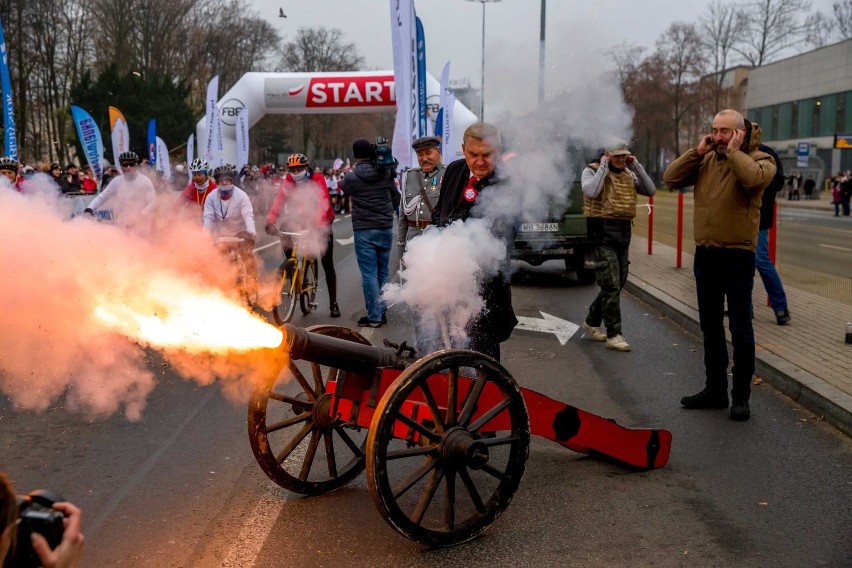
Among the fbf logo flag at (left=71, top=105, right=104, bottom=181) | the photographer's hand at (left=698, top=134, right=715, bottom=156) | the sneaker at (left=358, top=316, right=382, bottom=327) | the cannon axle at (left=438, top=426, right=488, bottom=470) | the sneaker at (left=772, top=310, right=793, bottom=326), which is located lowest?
the sneaker at (left=358, top=316, right=382, bottom=327)

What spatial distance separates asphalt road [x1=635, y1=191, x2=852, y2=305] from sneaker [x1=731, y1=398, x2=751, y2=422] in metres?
6.07

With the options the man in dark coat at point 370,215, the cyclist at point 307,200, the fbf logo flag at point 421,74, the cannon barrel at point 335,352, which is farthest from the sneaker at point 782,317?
the fbf logo flag at point 421,74

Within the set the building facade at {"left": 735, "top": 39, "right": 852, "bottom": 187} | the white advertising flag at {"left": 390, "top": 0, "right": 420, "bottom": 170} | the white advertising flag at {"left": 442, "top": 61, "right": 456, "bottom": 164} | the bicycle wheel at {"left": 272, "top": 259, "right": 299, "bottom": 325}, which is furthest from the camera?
the building facade at {"left": 735, "top": 39, "right": 852, "bottom": 187}

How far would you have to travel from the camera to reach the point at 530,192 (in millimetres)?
5195

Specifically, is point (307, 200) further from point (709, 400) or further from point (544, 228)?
point (709, 400)

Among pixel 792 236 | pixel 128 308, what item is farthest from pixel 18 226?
pixel 792 236

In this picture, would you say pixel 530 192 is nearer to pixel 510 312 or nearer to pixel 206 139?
pixel 510 312

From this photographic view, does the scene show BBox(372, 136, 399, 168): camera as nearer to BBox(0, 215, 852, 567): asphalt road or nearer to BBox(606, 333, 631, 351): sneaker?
BBox(606, 333, 631, 351): sneaker

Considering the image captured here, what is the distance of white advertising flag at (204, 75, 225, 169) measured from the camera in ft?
85.4

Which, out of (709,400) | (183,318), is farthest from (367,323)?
(183,318)

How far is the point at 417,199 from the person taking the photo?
898 centimetres

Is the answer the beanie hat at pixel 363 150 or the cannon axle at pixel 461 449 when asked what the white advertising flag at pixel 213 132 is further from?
the cannon axle at pixel 461 449

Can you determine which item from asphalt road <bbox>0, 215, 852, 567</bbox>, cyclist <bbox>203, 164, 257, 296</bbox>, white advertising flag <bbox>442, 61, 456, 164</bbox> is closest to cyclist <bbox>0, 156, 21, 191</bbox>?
cyclist <bbox>203, 164, 257, 296</bbox>

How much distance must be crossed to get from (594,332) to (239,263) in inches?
170
